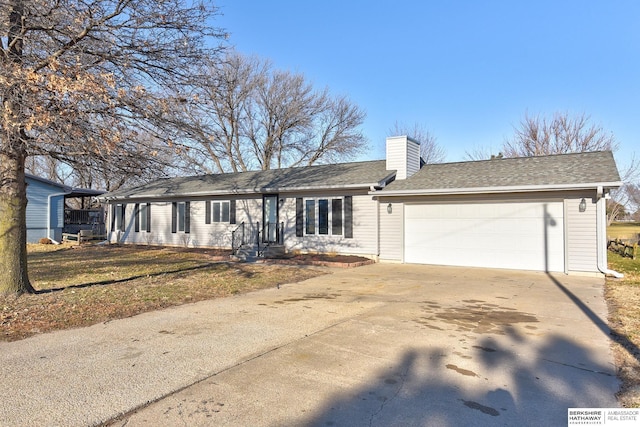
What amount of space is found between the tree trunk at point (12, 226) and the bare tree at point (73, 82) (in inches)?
0.6

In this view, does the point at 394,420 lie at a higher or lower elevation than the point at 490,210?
lower

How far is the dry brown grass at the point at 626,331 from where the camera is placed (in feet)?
12.5

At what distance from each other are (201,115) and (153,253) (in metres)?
10.9

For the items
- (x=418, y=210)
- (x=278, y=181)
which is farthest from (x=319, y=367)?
(x=278, y=181)

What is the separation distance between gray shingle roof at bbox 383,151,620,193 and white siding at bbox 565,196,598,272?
2.38 ft

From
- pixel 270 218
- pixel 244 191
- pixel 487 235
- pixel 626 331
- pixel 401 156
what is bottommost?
pixel 626 331

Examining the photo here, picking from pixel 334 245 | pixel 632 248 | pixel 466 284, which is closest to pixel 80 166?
pixel 466 284

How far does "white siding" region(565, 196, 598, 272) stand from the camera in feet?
35.8

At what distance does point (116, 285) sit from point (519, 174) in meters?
11.2

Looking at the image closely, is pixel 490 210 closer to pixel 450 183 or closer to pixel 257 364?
pixel 450 183

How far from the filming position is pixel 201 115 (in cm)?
821

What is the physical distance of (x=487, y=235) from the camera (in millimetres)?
12609

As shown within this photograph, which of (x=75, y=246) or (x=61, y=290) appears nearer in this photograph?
(x=61, y=290)

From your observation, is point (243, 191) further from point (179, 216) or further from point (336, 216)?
point (179, 216)
